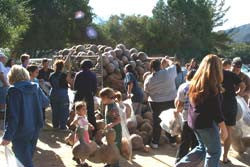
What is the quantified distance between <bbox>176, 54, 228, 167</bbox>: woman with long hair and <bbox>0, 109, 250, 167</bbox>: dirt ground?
94.0 inches

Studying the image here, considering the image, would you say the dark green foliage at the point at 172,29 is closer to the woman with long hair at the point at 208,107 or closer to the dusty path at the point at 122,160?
the dusty path at the point at 122,160

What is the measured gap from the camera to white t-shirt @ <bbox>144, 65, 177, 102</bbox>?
866 cm

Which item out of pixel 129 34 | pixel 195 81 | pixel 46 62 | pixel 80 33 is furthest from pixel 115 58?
pixel 129 34

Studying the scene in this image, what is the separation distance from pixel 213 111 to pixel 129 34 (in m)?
51.9

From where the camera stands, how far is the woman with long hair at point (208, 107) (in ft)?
17.9

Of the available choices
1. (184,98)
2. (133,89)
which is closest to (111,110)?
(184,98)

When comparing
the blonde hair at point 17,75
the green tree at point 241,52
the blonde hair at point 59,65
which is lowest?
the green tree at point 241,52

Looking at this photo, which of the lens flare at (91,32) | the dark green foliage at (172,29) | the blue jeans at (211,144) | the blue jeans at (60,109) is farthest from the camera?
the dark green foliage at (172,29)

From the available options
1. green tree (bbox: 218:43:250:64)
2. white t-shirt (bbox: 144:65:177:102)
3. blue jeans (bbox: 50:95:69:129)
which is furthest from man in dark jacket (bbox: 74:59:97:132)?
green tree (bbox: 218:43:250:64)

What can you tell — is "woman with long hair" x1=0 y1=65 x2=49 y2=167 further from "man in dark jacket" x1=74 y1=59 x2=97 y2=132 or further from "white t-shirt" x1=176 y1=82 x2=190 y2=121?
"man in dark jacket" x1=74 y1=59 x2=97 y2=132

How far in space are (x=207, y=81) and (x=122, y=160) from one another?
3.19 metres

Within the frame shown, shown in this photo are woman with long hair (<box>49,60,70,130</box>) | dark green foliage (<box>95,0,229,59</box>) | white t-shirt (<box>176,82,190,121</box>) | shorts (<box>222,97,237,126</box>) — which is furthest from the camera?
dark green foliage (<box>95,0,229,59</box>)

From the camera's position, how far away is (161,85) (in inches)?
343

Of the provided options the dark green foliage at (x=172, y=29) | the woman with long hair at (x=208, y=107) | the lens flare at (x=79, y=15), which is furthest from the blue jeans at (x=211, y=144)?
the dark green foliage at (x=172, y=29)
